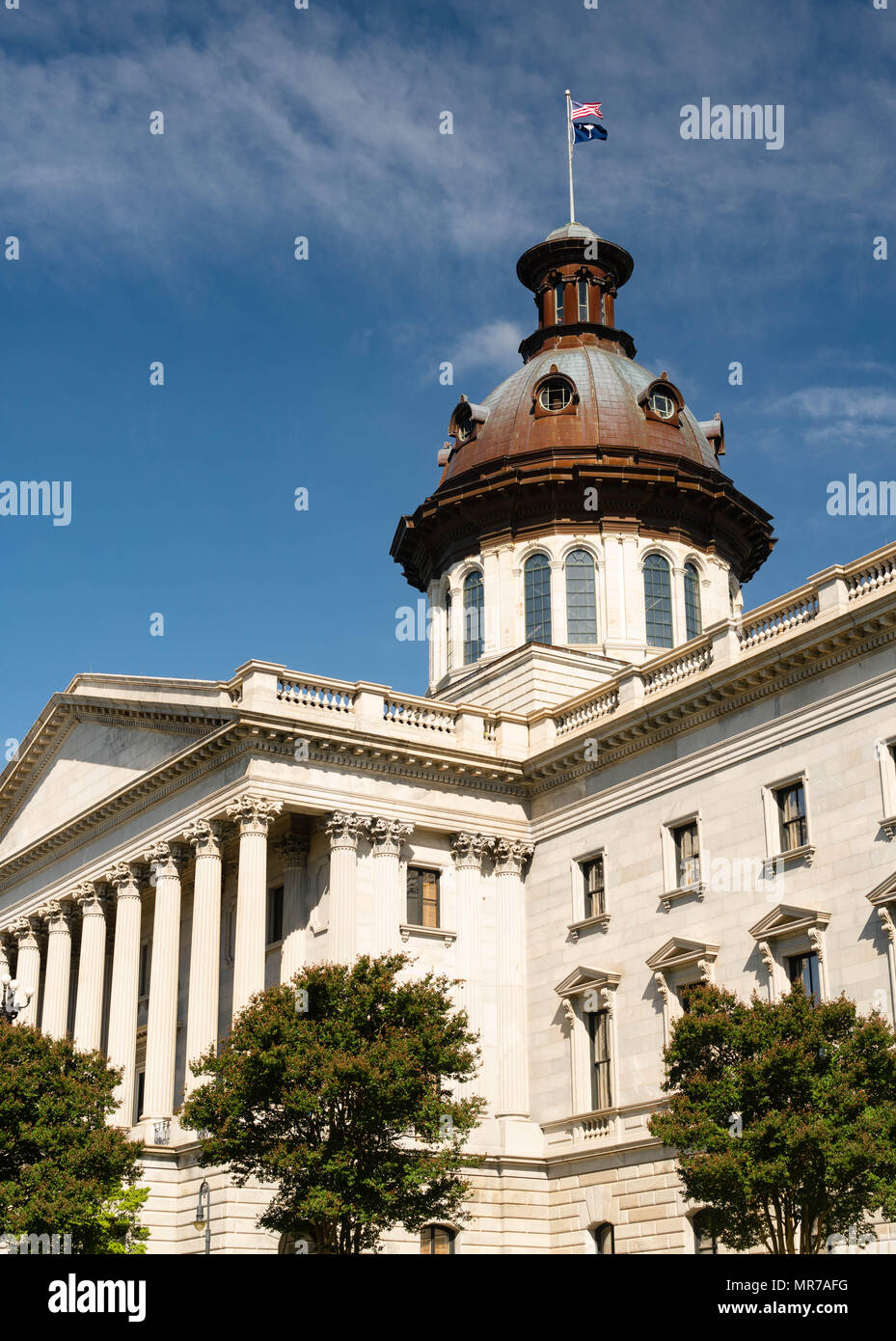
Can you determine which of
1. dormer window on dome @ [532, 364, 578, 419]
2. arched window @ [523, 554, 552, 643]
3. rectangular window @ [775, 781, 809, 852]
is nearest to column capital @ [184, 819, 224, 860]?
rectangular window @ [775, 781, 809, 852]

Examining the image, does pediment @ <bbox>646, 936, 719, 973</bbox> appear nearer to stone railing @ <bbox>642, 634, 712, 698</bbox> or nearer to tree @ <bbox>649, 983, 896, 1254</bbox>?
stone railing @ <bbox>642, 634, 712, 698</bbox>

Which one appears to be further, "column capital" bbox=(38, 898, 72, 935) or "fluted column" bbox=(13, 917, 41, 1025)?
"fluted column" bbox=(13, 917, 41, 1025)

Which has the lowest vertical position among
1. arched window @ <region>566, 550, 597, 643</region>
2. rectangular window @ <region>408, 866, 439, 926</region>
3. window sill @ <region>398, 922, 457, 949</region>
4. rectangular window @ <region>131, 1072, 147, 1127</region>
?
rectangular window @ <region>131, 1072, 147, 1127</region>

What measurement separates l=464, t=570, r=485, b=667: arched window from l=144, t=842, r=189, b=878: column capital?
50.0 ft

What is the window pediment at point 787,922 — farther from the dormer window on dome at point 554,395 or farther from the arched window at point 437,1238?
the dormer window on dome at point 554,395

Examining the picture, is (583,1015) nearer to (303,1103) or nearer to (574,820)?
(574,820)

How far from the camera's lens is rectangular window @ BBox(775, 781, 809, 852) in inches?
1372

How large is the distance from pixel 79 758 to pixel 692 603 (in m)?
20.3

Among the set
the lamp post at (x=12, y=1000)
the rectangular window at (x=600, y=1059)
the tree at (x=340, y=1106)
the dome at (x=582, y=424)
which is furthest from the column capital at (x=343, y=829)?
the dome at (x=582, y=424)
